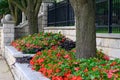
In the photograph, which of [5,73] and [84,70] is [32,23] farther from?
[84,70]

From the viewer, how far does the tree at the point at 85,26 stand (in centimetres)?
587

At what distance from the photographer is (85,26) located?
19.5 ft

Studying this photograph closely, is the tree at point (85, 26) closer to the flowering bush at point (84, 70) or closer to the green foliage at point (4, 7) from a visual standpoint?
the flowering bush at point (84, 70)

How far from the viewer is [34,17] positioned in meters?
13.6

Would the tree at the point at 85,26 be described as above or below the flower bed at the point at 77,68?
above

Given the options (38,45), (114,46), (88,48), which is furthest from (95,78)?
(38,45)

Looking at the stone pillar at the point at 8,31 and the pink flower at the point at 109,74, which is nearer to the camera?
the pink flower at the point at 109,74

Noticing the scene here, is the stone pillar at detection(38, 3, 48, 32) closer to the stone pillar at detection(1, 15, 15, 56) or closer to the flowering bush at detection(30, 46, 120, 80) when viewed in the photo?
the stone pillar at detection(1, 15, 15, 56)

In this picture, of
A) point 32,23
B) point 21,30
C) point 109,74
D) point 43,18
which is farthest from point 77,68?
point 21,30

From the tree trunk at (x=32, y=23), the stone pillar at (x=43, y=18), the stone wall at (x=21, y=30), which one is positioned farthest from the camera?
the stone wall at (x=21, y=30)

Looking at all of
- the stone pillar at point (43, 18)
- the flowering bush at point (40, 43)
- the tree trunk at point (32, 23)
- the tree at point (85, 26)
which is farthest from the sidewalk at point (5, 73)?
the stone pillar at point (43, 18)

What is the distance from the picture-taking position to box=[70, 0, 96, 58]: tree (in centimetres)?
587

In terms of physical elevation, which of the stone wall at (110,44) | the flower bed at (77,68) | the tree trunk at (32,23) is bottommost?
the flower bed at (77,68)

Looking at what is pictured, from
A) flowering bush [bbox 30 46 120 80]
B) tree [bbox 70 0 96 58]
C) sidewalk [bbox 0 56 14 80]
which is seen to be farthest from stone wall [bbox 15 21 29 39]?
tree [bbox 70 0 96 58]
